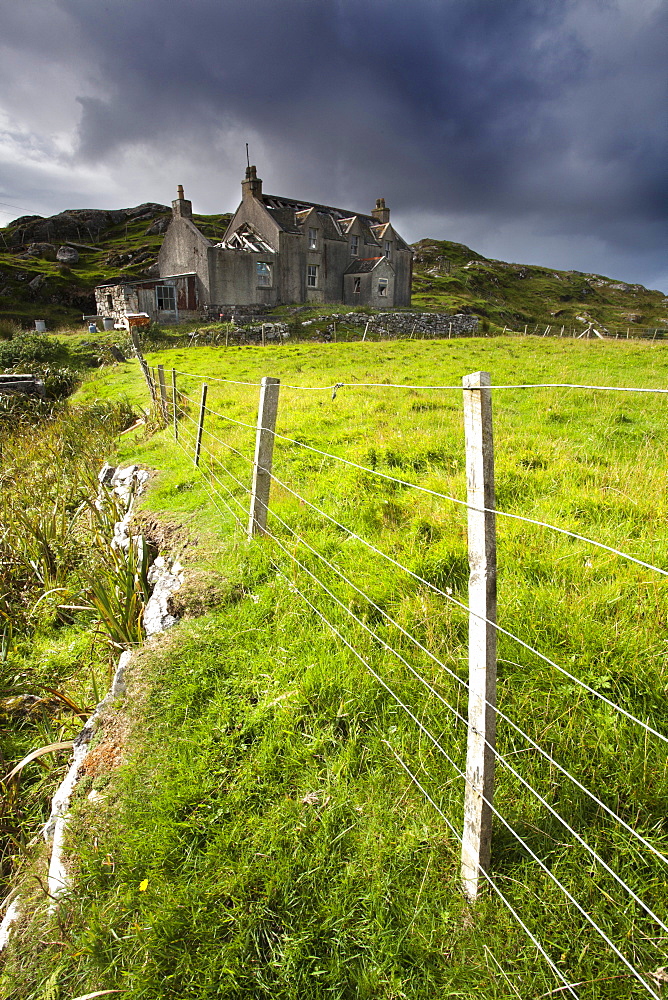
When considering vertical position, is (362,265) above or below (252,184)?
below

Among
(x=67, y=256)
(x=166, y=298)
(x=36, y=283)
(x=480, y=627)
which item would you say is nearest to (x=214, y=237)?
(x=36, y=283)

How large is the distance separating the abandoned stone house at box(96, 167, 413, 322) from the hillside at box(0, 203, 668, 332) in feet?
27.1

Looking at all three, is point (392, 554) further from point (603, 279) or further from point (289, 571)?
point (603, 279)

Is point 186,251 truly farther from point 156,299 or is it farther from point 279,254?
point 279,254

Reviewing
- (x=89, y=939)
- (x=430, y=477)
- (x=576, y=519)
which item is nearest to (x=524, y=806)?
(x=89, y=939)

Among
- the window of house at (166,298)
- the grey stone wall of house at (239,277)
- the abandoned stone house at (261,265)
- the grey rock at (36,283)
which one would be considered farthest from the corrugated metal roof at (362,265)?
the grey rock at (36,283)

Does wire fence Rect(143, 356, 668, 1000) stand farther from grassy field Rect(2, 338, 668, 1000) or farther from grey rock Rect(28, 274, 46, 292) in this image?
grey rock Rect(28, 274, 46, 292)

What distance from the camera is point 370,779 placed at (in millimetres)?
2895

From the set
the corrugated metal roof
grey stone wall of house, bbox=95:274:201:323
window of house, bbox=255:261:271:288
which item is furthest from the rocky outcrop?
the corrugated metal roof

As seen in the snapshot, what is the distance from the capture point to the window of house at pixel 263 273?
41.3 metres

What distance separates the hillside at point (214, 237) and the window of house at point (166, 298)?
8.99 meters

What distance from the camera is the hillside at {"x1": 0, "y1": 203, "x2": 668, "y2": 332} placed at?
181 feet

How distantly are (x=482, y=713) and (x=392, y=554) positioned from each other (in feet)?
8.28

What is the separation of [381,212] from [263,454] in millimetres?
58080
